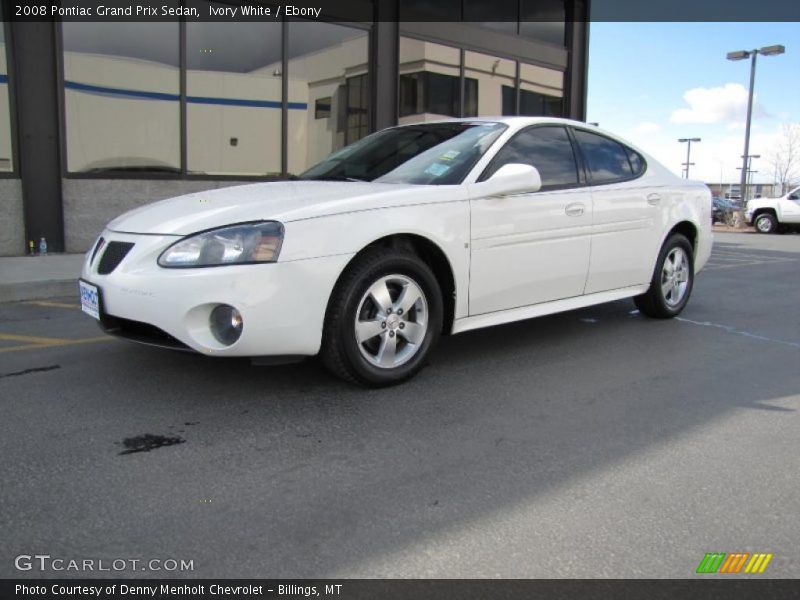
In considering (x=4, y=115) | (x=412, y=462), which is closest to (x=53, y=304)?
(x=4, y=115)

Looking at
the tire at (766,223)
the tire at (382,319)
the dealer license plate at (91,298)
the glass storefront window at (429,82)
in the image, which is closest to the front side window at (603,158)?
the tire at (382,319)

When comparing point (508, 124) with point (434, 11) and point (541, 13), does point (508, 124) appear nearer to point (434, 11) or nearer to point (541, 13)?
point (434, 11)

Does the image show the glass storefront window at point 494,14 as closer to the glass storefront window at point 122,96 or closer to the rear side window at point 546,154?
the glass storefront window at point 122,96

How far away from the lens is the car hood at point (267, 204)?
140 inches

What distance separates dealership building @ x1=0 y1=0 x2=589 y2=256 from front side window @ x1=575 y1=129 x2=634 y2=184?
274 inches

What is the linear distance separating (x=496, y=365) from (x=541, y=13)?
43.5 ft

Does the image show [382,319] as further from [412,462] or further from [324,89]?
[324,89]

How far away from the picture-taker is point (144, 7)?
10.2 m

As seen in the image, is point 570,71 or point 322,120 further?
point 570,71

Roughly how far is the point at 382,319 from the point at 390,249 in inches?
15.2

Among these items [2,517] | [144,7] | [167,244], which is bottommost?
[2,517]

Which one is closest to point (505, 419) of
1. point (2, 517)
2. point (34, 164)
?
point (2, 517)

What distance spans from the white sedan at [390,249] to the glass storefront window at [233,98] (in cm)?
642

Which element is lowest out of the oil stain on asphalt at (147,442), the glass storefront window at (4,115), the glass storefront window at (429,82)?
the oil stain on asphalt at (147,442)
